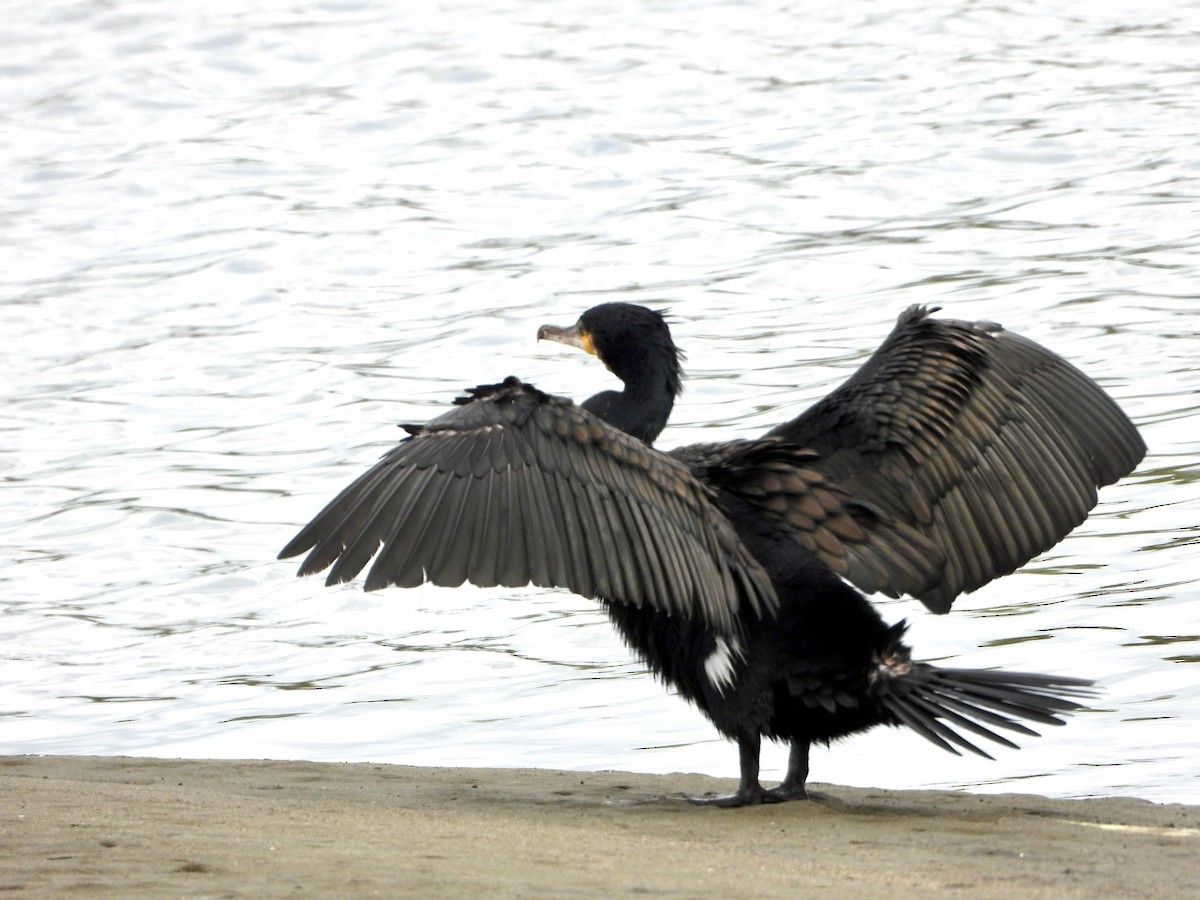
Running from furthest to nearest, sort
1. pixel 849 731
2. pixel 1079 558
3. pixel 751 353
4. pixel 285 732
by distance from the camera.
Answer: pixel 751 353 → pixel 1079 558 → pixel 285 732 → pixel 849 731

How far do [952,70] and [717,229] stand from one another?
14.0 feet

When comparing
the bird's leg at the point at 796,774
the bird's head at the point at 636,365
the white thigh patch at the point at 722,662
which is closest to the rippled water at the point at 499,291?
the bird's leg at the point at 796,774

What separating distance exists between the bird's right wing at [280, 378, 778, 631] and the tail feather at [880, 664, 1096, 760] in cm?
43

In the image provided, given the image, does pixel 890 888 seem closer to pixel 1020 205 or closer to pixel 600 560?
pixel 600 560

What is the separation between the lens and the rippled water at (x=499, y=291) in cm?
674

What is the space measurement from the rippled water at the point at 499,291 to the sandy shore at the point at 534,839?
850 millimetres

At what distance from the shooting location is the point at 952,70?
1642 cm

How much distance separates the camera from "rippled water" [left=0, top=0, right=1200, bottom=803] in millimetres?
6738

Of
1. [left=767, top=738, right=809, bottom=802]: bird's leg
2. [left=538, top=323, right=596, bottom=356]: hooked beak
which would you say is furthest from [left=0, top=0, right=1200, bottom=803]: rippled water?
[left=538, top=323, right=596, bottom=356]: hooked beak

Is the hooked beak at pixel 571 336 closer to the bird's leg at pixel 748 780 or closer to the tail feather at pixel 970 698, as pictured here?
the bird's leg at pixel 748 780

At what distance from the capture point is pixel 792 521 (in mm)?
5012

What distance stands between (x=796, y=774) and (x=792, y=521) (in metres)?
0.69

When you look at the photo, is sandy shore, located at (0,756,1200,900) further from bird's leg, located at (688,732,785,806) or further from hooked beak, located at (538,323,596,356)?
hooked beak, located at (538,323,596,356)

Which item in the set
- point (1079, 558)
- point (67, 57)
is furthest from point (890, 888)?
point (67, 57)
